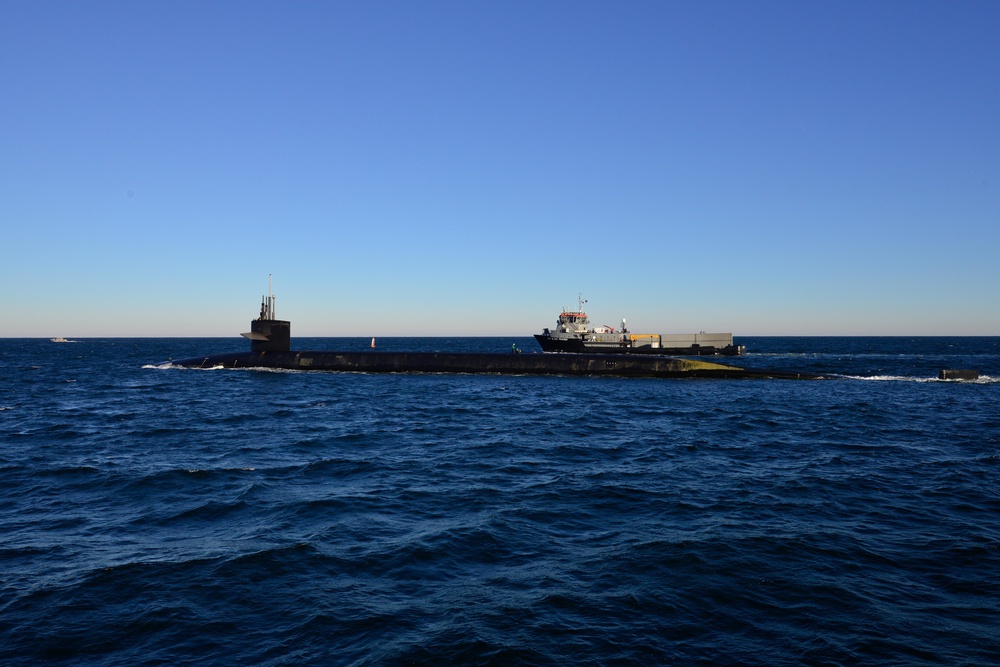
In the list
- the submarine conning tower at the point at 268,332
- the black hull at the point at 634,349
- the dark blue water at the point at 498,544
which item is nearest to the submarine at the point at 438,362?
the submarine conning tower at the point at 268,332

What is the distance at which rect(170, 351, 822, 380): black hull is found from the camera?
54844 mm

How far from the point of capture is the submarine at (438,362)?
55.1 metres

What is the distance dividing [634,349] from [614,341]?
10.8 feet

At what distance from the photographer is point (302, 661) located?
27.1ft

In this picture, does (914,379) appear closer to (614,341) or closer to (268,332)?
(614,341)

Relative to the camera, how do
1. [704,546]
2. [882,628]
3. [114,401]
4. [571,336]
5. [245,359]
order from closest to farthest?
[882,628]
[704,546]
[114,401]
[245,359]
[571,336]

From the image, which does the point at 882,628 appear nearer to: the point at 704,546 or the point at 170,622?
the point at 704,546

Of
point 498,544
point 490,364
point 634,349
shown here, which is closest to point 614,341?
point 634,349

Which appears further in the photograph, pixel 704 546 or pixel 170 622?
pixel 704 546

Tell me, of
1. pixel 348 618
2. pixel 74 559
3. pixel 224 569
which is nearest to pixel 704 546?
pixel 348 618

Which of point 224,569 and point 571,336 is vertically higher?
point 571,336

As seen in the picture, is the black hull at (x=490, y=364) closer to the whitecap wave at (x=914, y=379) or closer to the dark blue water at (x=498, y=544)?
the whitecap wave at (x=914, y=379)

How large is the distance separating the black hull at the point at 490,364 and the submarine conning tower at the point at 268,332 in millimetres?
690

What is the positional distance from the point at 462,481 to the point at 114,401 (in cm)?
3027
